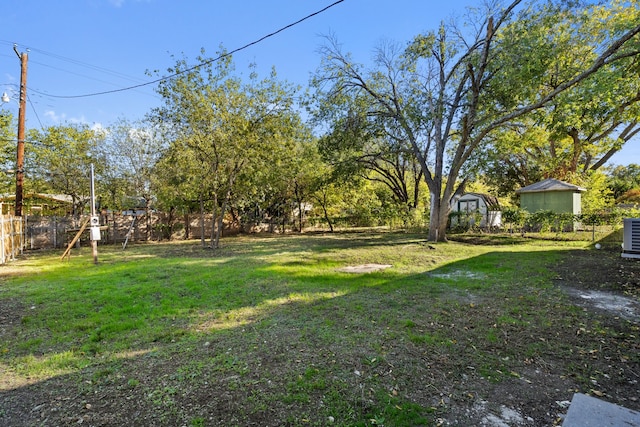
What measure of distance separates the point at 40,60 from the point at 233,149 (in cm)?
737

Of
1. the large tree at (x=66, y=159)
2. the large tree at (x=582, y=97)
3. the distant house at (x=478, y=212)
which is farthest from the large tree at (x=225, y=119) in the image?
the distant house at (x=478, y=212)

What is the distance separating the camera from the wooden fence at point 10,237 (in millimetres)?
8797

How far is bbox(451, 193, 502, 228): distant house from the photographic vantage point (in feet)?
52.5

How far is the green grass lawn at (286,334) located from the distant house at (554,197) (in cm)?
970

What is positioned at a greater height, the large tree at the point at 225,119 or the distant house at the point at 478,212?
the large tree at the point at 225,119

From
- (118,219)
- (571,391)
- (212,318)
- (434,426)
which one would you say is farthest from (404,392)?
(118,219)

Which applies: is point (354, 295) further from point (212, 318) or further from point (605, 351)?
point (605, 351)

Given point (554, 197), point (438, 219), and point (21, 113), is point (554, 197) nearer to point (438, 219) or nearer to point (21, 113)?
point (438, 219)

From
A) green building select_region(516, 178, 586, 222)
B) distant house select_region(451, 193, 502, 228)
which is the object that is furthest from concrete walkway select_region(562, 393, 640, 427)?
green building select_region(516, 178, 586, 222)

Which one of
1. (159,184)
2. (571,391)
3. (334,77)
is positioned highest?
(334,77)

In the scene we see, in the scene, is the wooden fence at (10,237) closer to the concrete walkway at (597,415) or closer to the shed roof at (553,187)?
the concrete walkway at (597,415)

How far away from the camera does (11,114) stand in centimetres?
1652

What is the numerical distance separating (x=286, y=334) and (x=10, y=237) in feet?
36.3

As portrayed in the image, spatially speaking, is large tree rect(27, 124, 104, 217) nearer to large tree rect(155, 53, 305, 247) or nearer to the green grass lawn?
large tree rect(155, 53, 305, 247)
